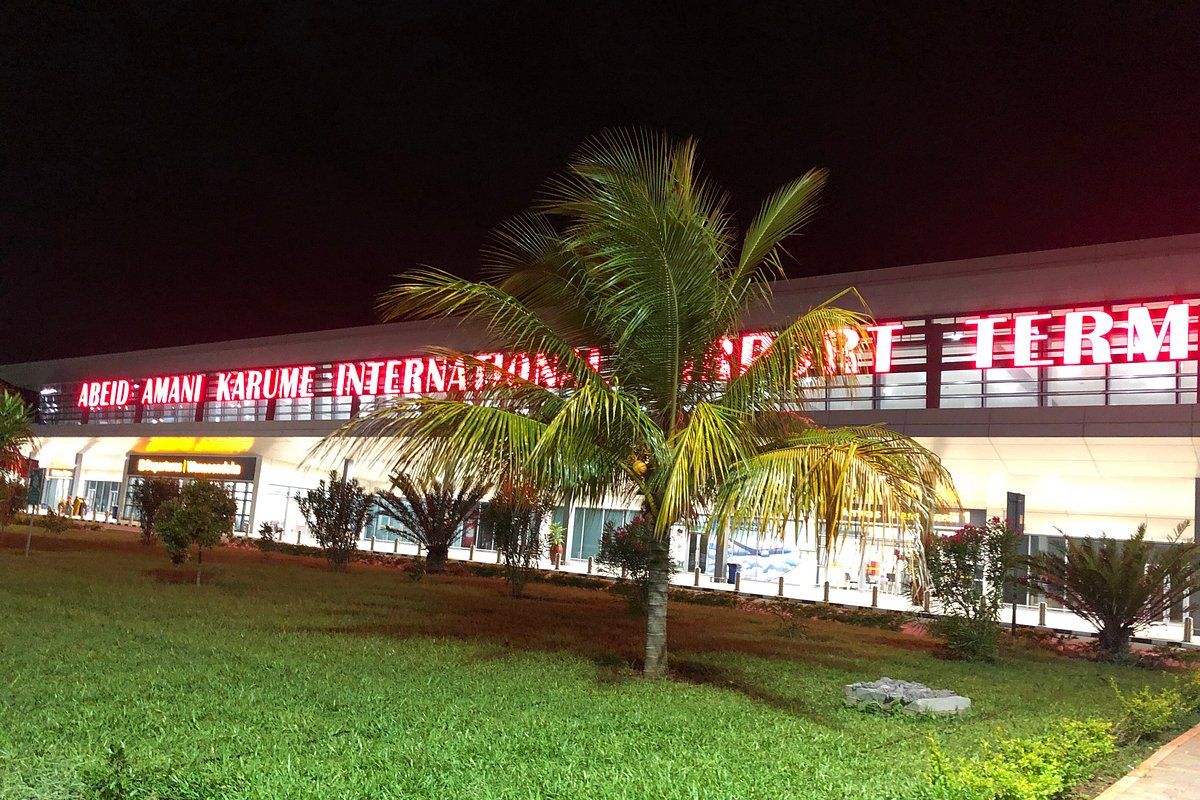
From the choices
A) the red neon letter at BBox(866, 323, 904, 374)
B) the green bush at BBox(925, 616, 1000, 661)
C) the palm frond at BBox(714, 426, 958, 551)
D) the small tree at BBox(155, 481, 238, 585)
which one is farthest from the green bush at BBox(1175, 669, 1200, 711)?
the small tree at BBox(155, 481, 238, 585)

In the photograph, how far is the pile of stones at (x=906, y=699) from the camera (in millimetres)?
8516

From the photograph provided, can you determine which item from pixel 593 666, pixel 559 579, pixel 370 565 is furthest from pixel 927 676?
pixel 370 565

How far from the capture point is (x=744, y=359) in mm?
22578

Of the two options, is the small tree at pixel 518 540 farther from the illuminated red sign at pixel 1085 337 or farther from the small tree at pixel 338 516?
the illuminated red sign at pixel 1085 337

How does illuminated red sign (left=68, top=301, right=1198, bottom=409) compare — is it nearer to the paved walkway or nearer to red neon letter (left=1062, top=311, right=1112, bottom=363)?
red neon letter (left=1062, top=311, right=1112, bottom=363)

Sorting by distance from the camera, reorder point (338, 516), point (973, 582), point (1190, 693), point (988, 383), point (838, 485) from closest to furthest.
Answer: point (838, 485)
point (1190, 693)
point (973, 582)
point (988, 383)
point (338, 516)

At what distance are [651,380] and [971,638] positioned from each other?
7.38 metres

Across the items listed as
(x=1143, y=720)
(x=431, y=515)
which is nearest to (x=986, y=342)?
(x=431, y=515)

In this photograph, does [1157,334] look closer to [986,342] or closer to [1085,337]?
[1085,337]

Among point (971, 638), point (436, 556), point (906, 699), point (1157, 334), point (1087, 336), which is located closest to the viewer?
point (906, 699)

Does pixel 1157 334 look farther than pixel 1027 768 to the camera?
Yes

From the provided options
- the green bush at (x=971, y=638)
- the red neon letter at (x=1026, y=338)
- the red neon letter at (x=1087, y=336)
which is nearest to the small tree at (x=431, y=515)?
the green bush at (x=971, y=638)

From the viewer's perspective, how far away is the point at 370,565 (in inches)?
1110

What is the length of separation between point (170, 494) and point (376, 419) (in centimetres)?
1917
